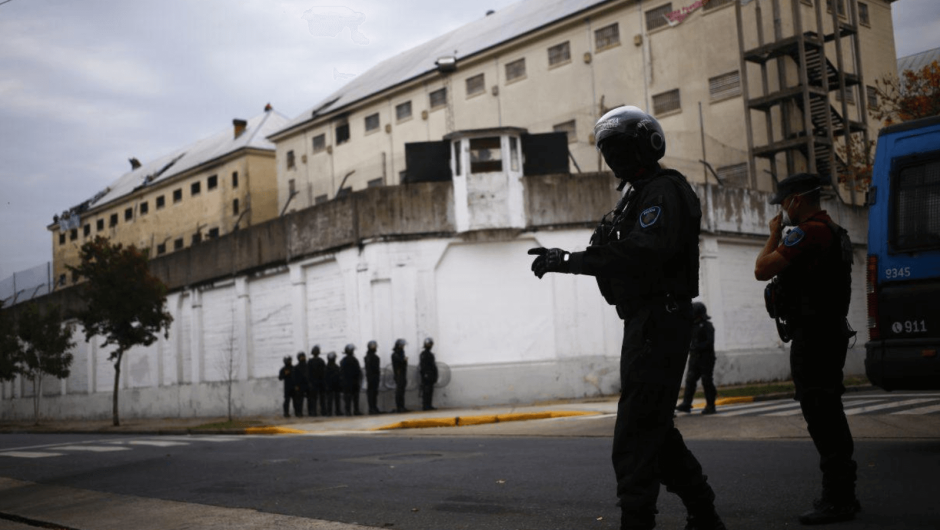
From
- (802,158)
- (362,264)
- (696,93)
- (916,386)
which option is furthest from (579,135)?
(916,386)

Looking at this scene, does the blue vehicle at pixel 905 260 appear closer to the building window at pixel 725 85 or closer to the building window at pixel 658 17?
the building window at pixel 725 85

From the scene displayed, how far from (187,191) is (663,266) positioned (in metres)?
55.0

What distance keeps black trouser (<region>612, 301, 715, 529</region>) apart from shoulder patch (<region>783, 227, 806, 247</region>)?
5.03 ft

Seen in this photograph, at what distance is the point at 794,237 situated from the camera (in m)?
5.30

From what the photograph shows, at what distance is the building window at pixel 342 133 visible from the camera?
47250mm

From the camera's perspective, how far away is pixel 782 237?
5.45 m

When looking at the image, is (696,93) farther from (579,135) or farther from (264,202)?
(264,202)

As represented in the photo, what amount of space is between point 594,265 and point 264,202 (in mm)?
32036

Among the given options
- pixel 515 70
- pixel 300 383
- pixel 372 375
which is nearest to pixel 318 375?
pixel 300 383

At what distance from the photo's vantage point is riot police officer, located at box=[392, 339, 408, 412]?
76.7ft

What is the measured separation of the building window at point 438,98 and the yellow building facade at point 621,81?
6cm

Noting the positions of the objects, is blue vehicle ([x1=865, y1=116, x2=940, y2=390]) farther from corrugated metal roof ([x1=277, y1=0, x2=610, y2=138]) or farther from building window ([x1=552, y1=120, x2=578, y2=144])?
corrugated metal roof ([x1=277, y1=0, x2=610, y2=138])

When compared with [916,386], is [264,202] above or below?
above

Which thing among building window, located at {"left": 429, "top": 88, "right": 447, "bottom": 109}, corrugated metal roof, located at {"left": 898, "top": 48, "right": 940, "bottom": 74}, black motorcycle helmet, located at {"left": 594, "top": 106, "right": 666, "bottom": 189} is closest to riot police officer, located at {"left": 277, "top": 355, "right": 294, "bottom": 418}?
building window, located at {"left": 429, "top": 88, "right": 447, "bottom": 109}
